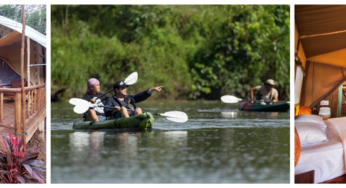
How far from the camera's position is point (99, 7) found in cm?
1334

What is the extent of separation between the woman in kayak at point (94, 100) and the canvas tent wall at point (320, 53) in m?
2.52

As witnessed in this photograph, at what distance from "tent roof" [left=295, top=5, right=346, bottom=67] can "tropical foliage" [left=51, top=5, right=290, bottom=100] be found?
7015 mm

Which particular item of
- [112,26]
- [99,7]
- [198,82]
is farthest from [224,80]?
[99,7]

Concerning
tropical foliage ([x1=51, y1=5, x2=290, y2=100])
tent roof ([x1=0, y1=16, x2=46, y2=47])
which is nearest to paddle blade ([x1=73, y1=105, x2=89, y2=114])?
tent roof ([x1=0, y1=16, x2=46, y2=47])

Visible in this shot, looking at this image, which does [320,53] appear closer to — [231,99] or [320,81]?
[320,81]

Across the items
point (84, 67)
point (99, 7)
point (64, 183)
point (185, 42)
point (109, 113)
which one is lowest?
point (64, 183)

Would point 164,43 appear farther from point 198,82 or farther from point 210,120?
point 210,120

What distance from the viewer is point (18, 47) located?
4.83 m

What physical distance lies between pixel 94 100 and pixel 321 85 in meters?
2.74

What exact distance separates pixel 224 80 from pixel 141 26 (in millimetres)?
2893

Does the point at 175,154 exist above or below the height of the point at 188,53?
below

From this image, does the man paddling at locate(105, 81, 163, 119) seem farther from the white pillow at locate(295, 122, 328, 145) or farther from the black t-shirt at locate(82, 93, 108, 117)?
the white pillow at locate(295, 122, 328, 145)

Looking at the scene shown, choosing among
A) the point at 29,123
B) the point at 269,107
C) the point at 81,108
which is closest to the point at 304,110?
the point at 81,108

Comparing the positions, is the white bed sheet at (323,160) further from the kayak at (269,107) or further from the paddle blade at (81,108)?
the kayak at (269,107)
